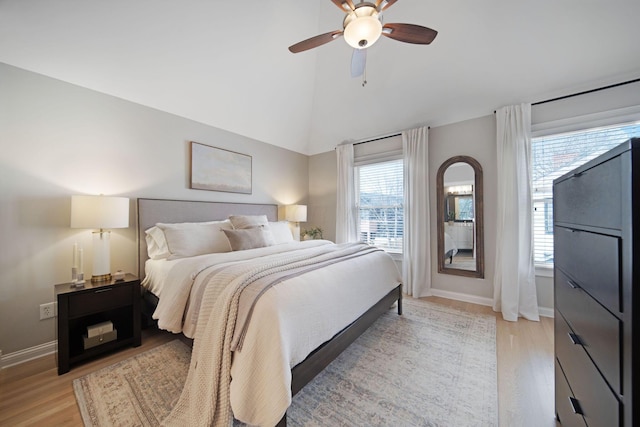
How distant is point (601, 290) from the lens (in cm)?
86

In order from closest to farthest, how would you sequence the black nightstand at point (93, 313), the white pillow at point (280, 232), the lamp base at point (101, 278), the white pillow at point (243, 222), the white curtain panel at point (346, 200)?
the black nightstand at point (93, 313)
the lamp base at point (101, 278)
the white pillow at point (243, 222)
the white pillow at point (280, 232)
the white curtain panel at point (346, 200)

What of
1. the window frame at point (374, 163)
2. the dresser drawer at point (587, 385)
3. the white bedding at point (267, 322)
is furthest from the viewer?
the window frame at point (374, 163)

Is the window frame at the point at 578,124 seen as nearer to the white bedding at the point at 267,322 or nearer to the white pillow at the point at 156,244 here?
the white bedding at the point at 267,322

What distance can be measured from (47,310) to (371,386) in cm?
290

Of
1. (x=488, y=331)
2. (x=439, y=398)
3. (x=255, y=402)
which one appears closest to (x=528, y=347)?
(x=488, y=331)

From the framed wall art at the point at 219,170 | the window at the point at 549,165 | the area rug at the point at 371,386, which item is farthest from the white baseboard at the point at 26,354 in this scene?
the window at the point at 549,165

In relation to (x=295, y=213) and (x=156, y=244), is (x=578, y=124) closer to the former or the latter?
(x=295, y=213)

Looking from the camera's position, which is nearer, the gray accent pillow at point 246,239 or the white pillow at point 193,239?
the white pillow at point 193,239

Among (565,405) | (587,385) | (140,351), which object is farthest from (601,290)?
(140,351)

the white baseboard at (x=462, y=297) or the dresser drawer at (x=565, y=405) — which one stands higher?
the dresser drawer at (x=565, y=405)

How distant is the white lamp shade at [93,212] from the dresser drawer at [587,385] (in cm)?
318

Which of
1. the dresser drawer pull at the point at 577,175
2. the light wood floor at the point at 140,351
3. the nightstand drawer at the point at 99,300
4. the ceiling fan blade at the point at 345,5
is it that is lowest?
the light wood floor at the point at 140,351

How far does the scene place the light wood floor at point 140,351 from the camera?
1449mm

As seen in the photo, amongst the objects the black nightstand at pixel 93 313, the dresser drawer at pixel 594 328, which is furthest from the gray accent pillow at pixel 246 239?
the dresser drawer at pixel 594 328
